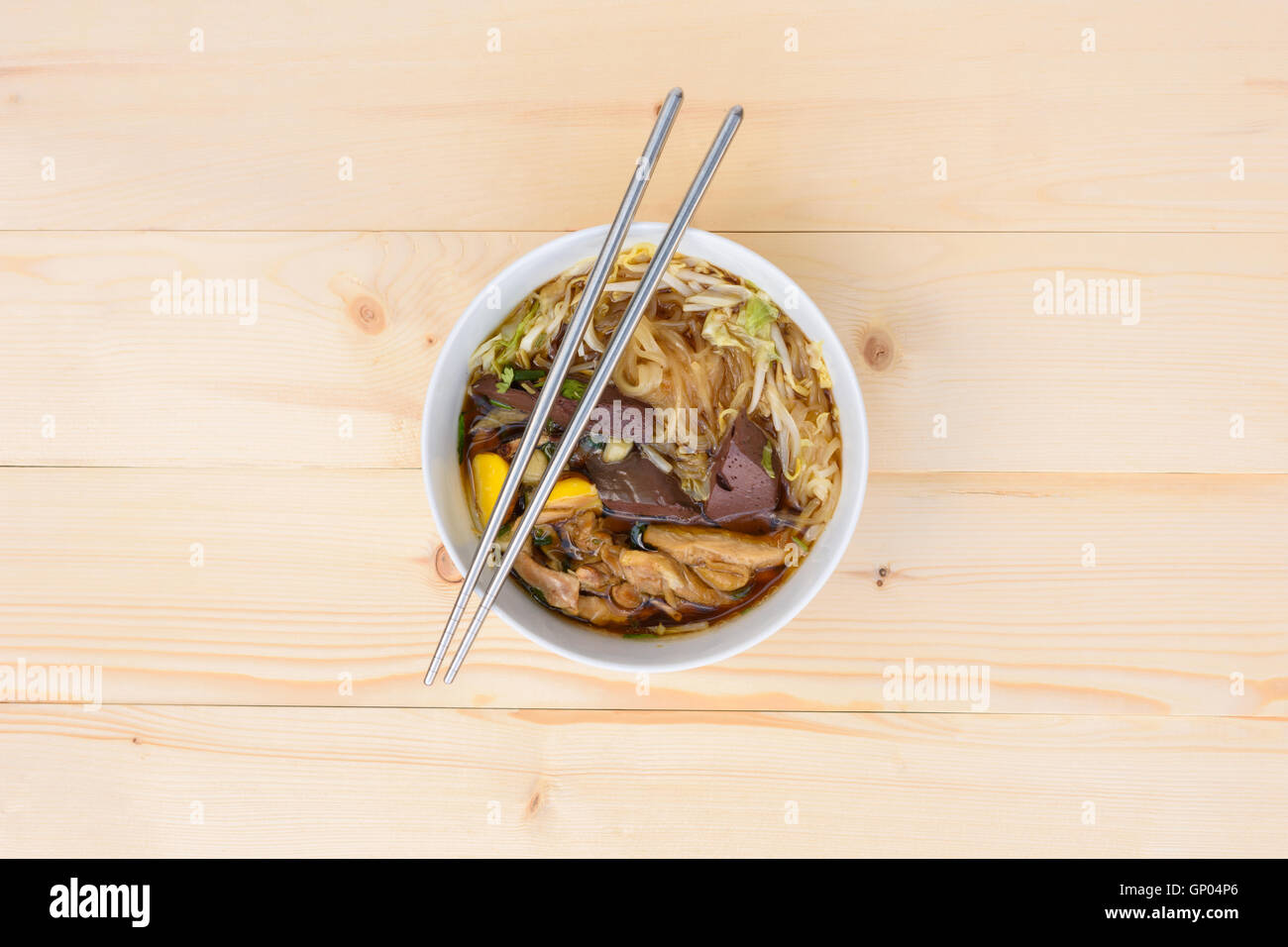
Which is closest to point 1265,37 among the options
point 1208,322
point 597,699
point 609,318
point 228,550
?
point 1208,322

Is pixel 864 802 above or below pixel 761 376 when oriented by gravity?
below

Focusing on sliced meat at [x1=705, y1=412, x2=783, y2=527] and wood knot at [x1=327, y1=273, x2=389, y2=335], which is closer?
sliced meat at [x1=705, y1=412, x2=783, y2=527]

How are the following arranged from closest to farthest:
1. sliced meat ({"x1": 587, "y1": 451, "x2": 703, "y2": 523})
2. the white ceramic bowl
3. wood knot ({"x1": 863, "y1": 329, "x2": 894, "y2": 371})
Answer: the white ceramic bowl, sliced meat ({"x1": 587, "y1": 451, "x2": 703, "y2": 523}), wood knot ({"x1": 863, "y1": 329, "x2": 894, "y2": 371})

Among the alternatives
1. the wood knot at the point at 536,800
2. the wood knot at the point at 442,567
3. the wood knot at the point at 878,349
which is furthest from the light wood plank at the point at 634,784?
the wood knot at the point at 878,349

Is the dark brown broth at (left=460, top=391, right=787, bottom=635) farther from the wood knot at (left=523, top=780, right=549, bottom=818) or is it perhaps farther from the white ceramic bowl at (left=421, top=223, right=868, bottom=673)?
the wood knot at (left=523, top=780, right=549, bottom=818)

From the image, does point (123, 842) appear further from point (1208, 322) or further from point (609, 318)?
point (1208, 322)

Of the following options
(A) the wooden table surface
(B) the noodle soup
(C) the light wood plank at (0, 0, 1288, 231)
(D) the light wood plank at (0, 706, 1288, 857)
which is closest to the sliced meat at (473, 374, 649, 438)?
(B) the noodle soup
